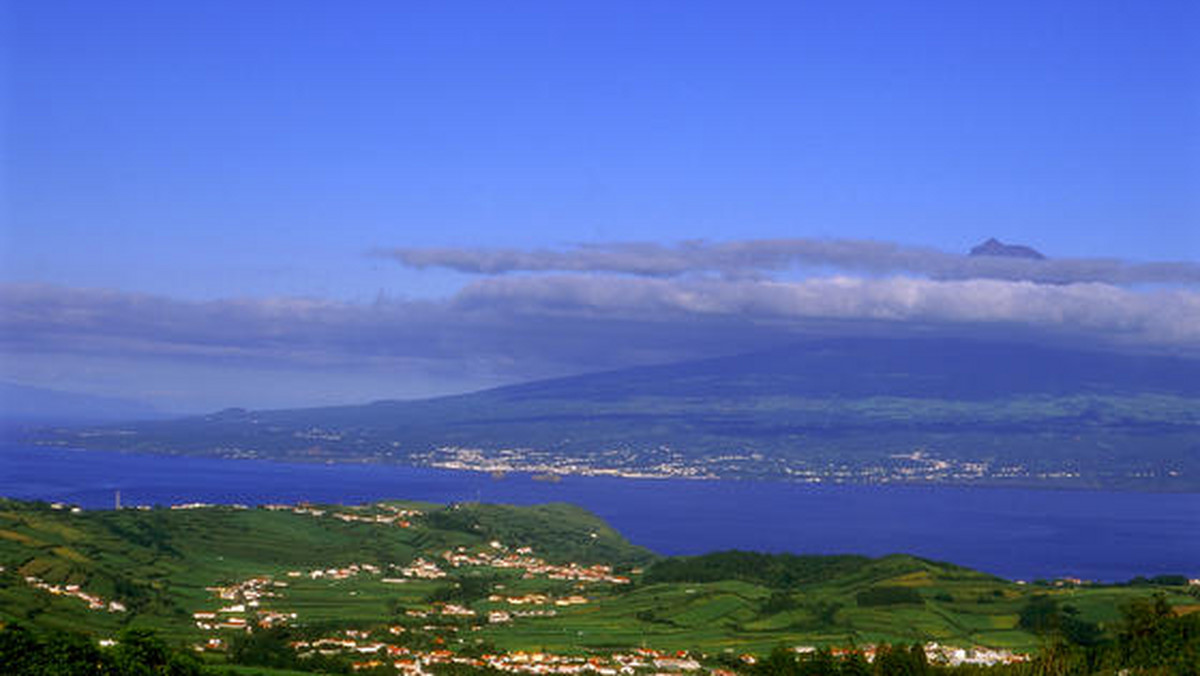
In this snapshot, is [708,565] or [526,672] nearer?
[526,672]

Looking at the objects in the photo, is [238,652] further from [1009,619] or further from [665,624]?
[1009,619]

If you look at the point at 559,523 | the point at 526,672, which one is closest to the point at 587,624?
the point at 526,672

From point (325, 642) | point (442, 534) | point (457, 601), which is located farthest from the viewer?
point (442, 534)

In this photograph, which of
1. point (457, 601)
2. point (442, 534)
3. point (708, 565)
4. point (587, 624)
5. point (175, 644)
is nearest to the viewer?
point (175, 644)

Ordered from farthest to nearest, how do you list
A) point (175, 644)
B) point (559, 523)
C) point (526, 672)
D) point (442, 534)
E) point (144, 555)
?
point (559, 523)
point (442, 534)
point (144, 555)
point (175, 644)
point (526, 672)

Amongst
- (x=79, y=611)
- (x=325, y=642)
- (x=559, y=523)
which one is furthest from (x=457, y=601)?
(x=559, y=523)

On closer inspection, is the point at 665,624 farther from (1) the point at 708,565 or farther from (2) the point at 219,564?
(2) the point at 219,564
